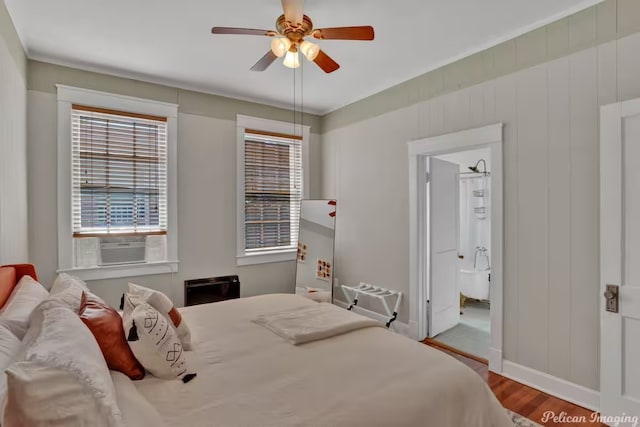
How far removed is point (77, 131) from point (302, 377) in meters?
3.24

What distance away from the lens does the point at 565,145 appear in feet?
8.01

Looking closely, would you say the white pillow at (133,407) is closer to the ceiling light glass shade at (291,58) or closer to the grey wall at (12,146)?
the grey wall at (12,146)

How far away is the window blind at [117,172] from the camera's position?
3273 millimetres

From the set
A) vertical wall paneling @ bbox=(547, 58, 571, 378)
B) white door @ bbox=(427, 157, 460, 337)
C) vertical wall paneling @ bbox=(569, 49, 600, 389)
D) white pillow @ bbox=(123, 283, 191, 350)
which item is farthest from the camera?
white door @ bbox=(427, 157, 460, 337)

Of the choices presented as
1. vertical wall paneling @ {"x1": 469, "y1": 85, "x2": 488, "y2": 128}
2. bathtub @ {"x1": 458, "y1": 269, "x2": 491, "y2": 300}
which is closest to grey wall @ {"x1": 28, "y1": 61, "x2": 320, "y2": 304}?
vertical wall paneling @ {"x1": 469, "y1": 85, "x2": 488, "y2": 128}

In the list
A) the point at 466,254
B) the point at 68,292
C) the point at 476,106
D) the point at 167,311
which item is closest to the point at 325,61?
the point at 476,106

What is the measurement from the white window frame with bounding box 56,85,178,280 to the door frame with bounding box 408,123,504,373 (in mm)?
2591

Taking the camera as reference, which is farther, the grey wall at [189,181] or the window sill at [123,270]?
the window sill at [123,270]

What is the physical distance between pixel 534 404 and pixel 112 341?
9.00 feet

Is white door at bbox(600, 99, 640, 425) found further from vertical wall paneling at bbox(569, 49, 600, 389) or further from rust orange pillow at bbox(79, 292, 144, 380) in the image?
rust orange pillow at bbox(79, 292, 144, 380)

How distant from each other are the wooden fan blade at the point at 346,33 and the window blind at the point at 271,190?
2387 mm

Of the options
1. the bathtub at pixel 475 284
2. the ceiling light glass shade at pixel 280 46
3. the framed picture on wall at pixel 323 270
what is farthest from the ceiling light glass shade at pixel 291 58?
the bathtub at pixel 475 284

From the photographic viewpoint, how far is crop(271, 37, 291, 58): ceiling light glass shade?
2.12 meters

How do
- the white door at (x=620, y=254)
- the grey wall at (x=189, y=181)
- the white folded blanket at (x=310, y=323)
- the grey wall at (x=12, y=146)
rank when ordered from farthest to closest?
1. the grey wall at (x=189, y=181)
2. the grey wall at (x=12, y=146)
3. the white door at (x=620, y=254)
4. the white folded blanket at (x=310, y=323)
